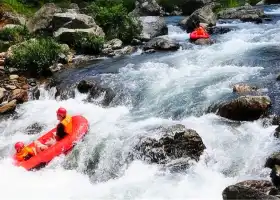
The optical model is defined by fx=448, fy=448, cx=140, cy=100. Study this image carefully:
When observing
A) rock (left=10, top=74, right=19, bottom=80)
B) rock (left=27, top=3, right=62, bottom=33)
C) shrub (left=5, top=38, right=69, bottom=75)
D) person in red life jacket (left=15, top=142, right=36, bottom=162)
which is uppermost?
rock (left=27, top=3, right=62, bottom=33)

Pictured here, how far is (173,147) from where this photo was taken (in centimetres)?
1022

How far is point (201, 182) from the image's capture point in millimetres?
9406

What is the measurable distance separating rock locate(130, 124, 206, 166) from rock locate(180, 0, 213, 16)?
2510cm

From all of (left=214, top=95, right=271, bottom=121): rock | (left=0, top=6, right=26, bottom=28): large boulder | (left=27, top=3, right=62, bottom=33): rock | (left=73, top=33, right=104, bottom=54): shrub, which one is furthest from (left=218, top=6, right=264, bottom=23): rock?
(left=214, top=95, right=271, bottom=121): rock

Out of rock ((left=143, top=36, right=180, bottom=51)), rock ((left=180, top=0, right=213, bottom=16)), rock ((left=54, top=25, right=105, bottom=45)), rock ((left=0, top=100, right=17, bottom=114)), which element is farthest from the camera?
rock ((left=180, top=0, right=213, bottom=16))

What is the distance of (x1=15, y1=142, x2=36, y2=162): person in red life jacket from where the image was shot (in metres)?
11.2

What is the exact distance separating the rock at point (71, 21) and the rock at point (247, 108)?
1091cm

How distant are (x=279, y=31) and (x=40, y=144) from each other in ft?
45.8

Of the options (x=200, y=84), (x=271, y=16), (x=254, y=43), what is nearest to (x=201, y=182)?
(x=200, y=84)

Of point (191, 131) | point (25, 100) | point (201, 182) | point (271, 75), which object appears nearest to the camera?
point (201, 182)

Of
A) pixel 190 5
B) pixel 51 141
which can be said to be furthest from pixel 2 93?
pixel 190 5

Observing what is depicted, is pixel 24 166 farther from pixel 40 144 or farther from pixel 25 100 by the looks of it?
pixel 25 100

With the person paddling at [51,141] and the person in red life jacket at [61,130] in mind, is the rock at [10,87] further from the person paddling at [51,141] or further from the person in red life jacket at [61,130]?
the person in red life jacket at [61,130]

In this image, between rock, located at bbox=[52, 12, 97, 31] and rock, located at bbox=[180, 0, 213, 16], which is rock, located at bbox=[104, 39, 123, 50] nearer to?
rock, located at bbox=[52, 12, 97, 31]
